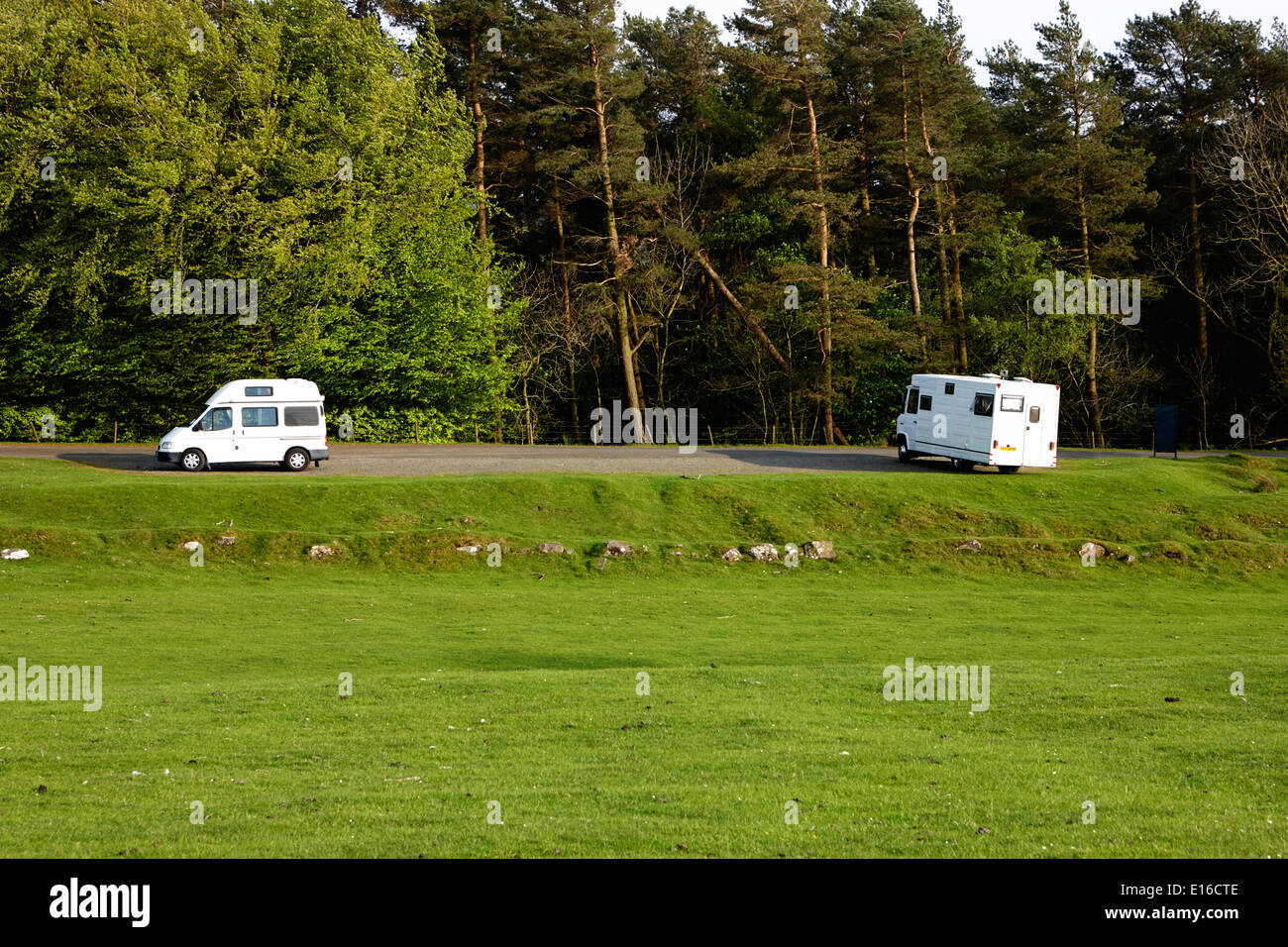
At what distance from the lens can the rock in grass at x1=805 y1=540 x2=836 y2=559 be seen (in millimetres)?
29281

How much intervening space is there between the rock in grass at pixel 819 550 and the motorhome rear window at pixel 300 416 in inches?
722

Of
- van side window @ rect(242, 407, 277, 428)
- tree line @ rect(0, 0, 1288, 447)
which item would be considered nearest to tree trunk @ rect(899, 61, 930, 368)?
tree line @ rect(0, 0, 1288, 447)

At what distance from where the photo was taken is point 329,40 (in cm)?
5000

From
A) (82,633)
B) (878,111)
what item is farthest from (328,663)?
(878,111)

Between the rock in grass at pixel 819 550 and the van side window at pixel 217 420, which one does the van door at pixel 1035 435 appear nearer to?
the rock in grass at pixel 819 550

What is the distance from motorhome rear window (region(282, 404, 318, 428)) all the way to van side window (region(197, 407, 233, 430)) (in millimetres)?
1828

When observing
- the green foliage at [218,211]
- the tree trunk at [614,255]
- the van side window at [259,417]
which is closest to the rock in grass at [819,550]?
the van side window at [259,417]

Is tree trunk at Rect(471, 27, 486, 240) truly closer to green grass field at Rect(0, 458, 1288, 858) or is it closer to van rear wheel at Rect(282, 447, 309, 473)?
van rear wheel at Rect(282, 447, 309, 473)

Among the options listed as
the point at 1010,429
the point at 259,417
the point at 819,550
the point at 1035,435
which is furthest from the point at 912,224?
the point at 259,417

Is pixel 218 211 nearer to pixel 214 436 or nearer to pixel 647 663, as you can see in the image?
pixel 214 436

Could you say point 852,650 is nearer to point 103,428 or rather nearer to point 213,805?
point 213,805

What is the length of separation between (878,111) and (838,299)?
10970 mm

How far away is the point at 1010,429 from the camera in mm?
36406

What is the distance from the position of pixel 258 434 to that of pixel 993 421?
85.1 feet
